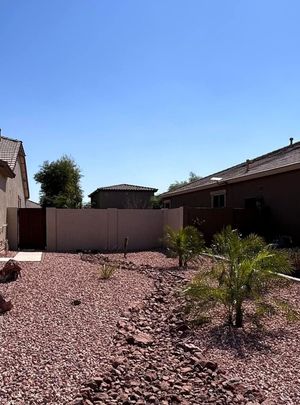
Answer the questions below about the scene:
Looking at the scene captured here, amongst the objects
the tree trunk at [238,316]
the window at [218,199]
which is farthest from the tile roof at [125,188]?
the tree trunk at [238,316]

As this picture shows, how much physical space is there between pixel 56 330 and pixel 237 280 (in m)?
2.75

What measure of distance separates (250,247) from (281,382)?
10.1ft

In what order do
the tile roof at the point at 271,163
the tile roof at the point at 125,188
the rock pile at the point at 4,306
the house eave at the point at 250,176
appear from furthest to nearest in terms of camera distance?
the tile roof at the point at 125,188
the tile roof at the point at 271,163
the house eave at the point at 250,176
the rock pile at the point at 4,306

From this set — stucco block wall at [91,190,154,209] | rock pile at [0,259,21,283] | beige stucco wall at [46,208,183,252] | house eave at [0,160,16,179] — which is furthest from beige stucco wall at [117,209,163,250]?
stucco block wall at [91,190,154,209]

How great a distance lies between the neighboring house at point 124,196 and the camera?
4206 cm

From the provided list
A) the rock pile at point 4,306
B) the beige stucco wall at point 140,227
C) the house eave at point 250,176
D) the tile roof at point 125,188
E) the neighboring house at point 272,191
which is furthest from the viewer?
the tile roof at point 125,188

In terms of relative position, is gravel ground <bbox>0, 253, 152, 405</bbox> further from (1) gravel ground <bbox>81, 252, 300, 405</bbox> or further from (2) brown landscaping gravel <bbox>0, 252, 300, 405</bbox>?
(1) gravel ground <bbox>81, 252, 300, 405</bbox>

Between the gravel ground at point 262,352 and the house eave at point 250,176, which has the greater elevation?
the house eave at point 250,176

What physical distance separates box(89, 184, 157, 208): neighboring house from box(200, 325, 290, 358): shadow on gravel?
116 feet

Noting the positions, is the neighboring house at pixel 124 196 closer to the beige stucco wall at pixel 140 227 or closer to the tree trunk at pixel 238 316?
the beige stucco wall at pixel 140 227

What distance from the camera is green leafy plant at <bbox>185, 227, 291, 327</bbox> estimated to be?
21.9 feet

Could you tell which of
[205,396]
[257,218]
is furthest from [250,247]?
[257,218]

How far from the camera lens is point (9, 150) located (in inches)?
829

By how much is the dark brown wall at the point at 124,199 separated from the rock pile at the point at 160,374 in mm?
35076
